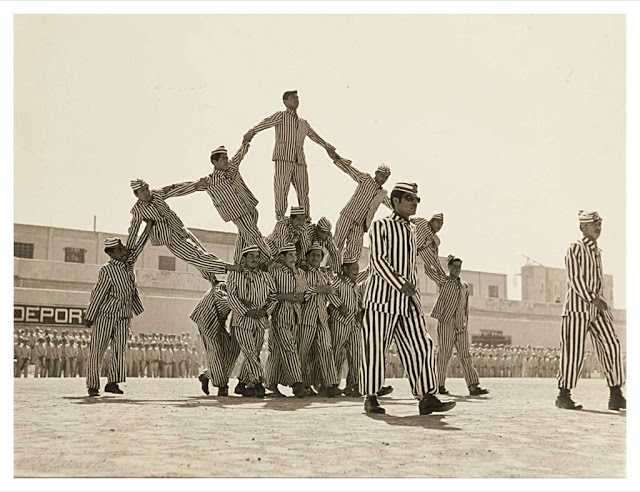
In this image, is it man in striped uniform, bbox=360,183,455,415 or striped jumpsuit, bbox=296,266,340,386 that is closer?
man in striped uniform, bbox=360,183,455,415

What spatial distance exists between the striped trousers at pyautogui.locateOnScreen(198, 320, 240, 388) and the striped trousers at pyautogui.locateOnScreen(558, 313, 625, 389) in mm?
4606

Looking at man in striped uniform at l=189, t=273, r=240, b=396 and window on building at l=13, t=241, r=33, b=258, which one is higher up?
window on building at l=13, t=241, r=33, b=258

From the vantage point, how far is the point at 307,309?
39.0 ft

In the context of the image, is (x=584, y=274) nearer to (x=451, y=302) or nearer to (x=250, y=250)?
(x=451, y=302)

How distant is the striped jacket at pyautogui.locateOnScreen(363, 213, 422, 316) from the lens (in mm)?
8617

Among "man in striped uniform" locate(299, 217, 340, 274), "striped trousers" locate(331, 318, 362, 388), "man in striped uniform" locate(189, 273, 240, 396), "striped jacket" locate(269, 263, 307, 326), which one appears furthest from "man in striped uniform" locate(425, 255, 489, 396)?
"man in striped uniform" locate(189, 273, 240, 396)

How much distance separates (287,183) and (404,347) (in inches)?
198

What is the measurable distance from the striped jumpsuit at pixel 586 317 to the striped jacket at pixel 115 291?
568 cm

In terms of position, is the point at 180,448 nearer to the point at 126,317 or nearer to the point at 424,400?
the point at 424,400

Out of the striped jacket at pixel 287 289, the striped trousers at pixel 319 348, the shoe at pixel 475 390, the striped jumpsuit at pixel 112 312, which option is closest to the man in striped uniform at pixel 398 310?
the striped jacket at pixel 287 289

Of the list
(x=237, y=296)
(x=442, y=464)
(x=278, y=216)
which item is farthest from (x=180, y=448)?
(x=278, y=216)

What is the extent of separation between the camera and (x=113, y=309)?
11477 millimetres

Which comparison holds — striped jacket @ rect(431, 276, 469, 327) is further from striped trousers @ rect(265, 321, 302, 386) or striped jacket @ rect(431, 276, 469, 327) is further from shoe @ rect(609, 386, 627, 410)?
shoe @ rect(609, 386, 627, 410)

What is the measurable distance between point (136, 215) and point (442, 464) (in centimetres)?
658
